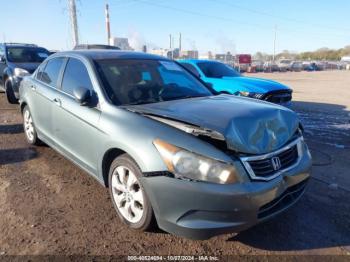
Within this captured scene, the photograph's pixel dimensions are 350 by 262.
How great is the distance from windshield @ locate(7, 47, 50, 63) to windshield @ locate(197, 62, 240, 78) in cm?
568

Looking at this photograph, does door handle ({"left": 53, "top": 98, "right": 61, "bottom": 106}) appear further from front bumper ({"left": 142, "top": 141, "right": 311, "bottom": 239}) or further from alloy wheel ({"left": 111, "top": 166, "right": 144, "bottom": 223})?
front bumper ({"left": 142, "top": 141, "right": 311, "bottom": 239})

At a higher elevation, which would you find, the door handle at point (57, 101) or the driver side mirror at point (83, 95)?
the driver side mirror at point (83, 95)

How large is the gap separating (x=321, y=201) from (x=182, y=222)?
81.3 inches

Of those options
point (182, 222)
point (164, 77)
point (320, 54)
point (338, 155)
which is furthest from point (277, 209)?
point (320, 54)

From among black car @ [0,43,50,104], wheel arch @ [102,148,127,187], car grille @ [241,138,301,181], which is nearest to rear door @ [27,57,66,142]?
wheel arch @ [102,148,127,187]

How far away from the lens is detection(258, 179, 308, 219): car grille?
2.87m

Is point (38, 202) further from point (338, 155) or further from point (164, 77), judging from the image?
point (338, 155)

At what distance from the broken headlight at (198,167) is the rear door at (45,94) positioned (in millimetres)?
2521

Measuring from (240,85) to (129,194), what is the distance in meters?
5.76

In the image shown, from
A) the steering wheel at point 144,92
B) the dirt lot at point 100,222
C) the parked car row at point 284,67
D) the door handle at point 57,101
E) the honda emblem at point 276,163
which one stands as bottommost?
the parked car row at point 284,67

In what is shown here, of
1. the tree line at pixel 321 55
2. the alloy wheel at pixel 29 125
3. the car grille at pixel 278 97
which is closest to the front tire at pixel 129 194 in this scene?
the alloy wheel at pixel 29 125

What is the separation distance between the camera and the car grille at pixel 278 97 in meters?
8.12

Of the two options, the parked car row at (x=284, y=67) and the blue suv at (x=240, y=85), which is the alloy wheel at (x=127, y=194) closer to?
the blue suv at (x=240, y=85)

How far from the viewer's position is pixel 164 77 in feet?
14.6
